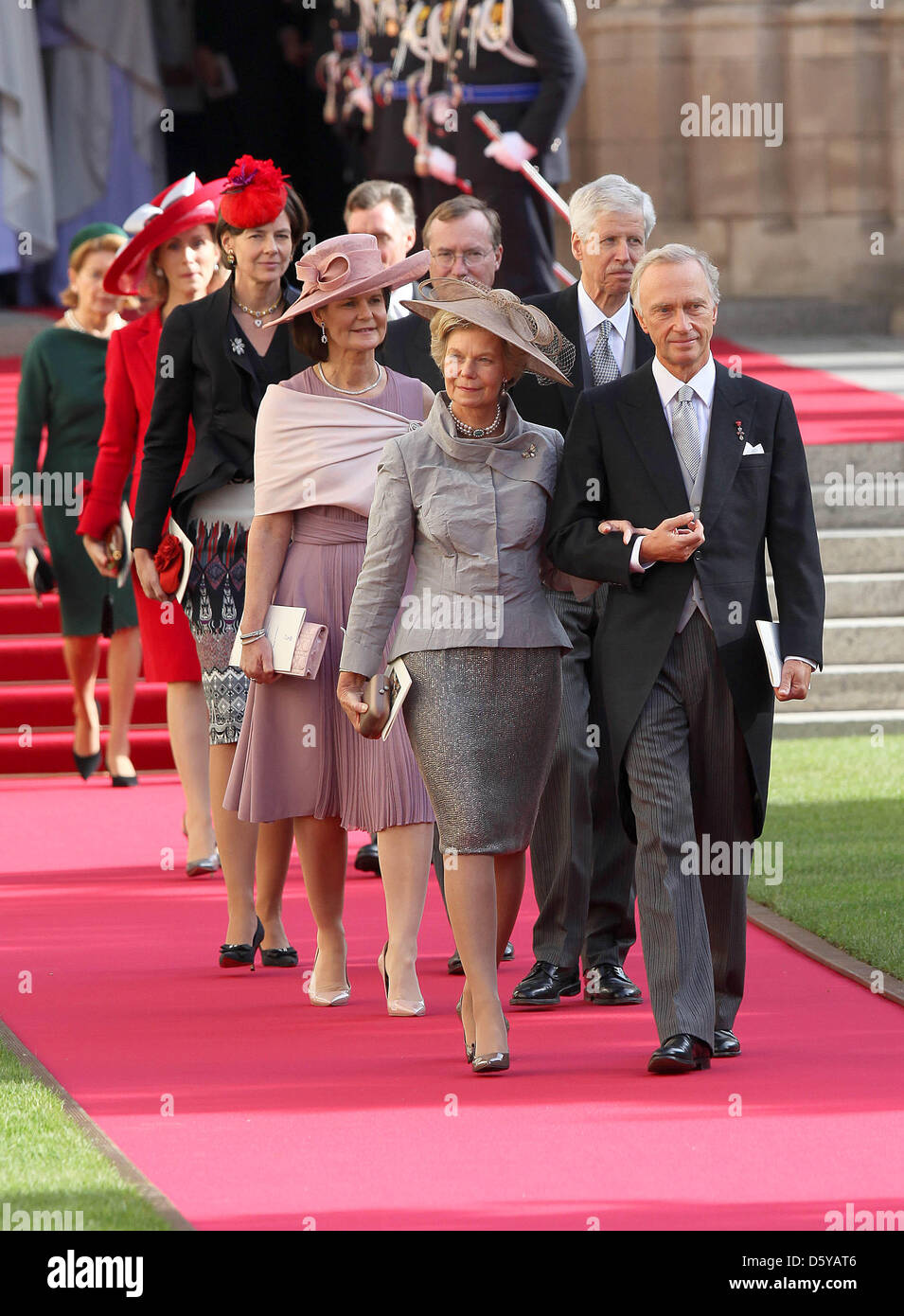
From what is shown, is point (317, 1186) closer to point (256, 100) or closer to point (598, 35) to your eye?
point (598, 35)

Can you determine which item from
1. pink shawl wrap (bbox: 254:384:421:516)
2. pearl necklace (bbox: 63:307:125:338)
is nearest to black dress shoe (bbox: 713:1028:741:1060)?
pink shawl wrap (bbox: 254:384:421:516)

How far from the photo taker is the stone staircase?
39.4 ft

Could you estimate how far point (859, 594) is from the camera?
1252 cm

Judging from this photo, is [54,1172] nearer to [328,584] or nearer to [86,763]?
[328,584]

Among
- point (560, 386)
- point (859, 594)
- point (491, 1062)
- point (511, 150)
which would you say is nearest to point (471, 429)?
point (560, 386)

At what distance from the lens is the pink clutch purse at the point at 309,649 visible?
6543 millimetres

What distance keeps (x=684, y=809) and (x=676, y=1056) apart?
570mm

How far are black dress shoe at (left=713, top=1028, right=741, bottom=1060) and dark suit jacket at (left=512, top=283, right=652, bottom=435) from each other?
5.80 feet

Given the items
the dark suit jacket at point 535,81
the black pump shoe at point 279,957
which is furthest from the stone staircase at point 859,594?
the black pump shoe at point 279,957

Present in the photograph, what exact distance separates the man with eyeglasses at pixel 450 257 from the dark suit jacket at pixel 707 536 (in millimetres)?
1327

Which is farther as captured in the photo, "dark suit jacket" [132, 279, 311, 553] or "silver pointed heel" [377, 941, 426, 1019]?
"dark suit jacket" [132, 279, 311, 553]

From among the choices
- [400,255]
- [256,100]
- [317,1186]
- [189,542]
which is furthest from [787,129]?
[317,1186]

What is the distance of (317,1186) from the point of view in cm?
492

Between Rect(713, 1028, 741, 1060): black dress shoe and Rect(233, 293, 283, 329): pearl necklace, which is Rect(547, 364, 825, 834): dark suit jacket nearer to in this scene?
Rect(713, 1028, 741, 1060): black dress shoe
